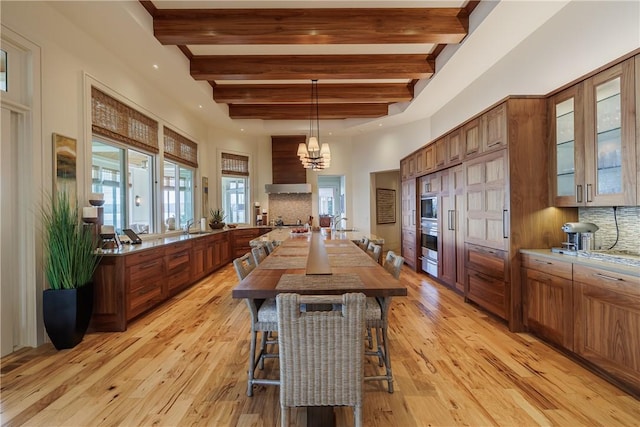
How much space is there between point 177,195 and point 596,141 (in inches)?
236

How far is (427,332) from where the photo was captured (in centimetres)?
307

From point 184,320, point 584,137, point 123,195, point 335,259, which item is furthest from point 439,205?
point 123,195

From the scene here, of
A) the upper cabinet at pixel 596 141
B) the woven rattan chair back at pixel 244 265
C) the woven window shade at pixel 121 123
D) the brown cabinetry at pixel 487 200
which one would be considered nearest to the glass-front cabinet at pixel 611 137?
the upper cabinet at pixel 596 141

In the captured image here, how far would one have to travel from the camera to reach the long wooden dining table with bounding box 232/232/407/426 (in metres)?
1.68

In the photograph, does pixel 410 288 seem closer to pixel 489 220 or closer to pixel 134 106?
pixel 489 220

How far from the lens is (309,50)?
14.4ft

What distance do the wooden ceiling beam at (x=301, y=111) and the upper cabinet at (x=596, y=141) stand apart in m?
4.15

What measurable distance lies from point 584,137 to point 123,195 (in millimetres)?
5274

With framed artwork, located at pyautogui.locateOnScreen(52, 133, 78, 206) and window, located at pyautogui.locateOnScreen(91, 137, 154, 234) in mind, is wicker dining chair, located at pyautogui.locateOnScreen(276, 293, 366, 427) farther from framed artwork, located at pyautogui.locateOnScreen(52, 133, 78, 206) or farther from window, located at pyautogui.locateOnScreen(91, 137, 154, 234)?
window, located at pyautogui.locateOnScreen(91, 137, 154, 234)

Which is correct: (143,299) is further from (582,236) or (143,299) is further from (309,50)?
(582,236)

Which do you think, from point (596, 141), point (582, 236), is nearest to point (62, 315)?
point (582, 236)

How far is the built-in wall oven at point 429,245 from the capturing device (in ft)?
16.8

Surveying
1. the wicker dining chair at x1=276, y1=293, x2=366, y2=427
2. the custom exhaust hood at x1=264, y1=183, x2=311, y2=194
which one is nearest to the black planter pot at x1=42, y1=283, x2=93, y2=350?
the wicker dining chair at x1=276, y1=293, x2=366, y2=427

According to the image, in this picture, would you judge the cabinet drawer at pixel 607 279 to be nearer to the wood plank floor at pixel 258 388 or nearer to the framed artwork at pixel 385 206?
the wood plank floor at pixel 258 388
